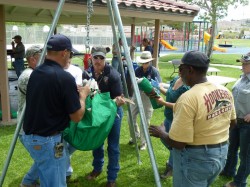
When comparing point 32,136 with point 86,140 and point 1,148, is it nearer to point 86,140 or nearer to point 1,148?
point 86,140

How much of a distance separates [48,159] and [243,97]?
240cm

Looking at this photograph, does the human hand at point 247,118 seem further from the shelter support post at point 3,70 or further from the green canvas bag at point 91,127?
the shelter support post at point 3,70

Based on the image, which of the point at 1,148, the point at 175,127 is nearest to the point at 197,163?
the point at 175,127

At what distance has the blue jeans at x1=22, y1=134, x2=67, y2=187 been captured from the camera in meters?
2.46

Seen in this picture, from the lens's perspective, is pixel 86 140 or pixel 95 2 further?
pixel 95 2

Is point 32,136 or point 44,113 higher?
point 44,113

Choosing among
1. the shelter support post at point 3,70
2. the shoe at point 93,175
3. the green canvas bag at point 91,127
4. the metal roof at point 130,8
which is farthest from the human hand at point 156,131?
the shelter support post at point 3,70

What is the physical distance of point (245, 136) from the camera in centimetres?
364

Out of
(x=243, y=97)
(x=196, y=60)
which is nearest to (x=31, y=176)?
(x=196, y=60)

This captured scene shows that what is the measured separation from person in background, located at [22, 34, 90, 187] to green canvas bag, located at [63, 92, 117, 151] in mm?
175

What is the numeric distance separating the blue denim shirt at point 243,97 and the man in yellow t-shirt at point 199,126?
1310 mm

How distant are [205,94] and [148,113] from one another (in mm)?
2976

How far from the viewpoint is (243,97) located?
3617mm

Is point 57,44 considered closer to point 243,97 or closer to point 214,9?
point 243,97
